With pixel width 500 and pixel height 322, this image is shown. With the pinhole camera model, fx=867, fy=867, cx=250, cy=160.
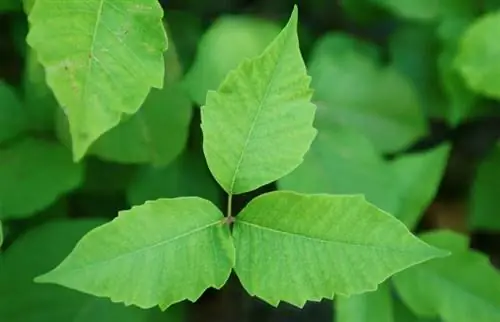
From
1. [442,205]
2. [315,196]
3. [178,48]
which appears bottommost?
[442,205]

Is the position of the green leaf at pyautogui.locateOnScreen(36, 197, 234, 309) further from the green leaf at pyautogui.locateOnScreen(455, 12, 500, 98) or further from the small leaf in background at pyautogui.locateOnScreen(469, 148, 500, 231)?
the small leaf in background at pyautogui.locateOnScreen(469, 148, 500, 231)

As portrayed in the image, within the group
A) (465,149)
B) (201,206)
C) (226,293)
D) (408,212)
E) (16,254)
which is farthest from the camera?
(465,149)

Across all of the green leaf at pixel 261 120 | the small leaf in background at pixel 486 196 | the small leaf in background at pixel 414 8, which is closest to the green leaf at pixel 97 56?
the green leaf at pixel 261 120

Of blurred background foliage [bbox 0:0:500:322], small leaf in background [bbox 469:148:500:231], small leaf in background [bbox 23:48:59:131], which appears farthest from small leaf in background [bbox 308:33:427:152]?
small leaf in background [bbox 23:48:59:131]

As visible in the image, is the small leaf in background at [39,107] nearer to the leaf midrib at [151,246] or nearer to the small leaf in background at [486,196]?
the leaf midrib at [151,246]

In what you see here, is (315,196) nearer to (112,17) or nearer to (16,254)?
(112,17)

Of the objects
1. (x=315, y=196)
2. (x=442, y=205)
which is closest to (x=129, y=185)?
Answer: (x=315, y=196)
